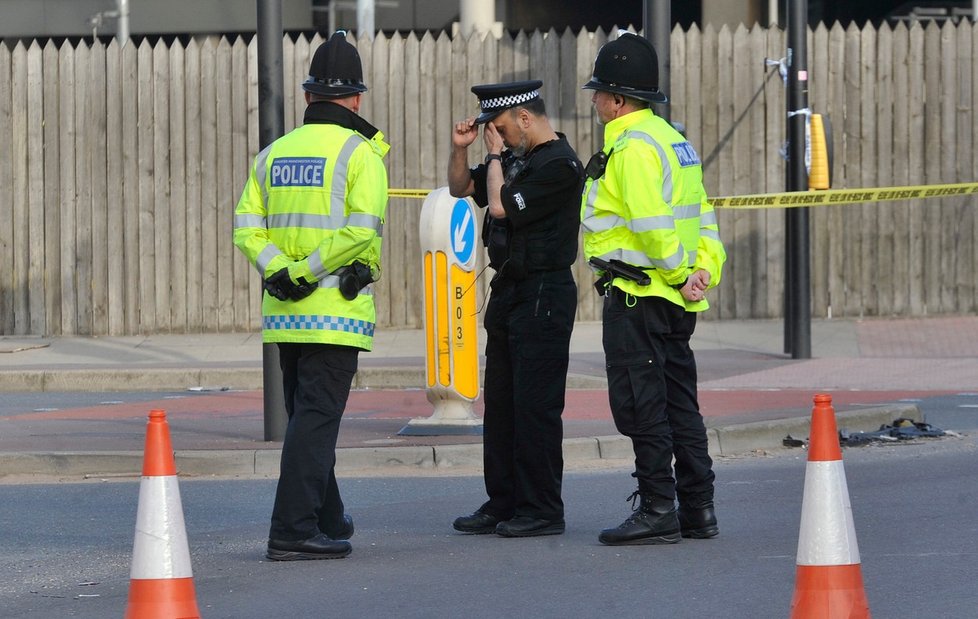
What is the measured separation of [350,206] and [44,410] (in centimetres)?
605

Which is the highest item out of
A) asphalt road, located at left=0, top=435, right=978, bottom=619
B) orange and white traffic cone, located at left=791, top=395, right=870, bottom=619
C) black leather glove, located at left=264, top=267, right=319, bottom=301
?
black leather glove, located at left=264, top=267, right=319, bottom=301

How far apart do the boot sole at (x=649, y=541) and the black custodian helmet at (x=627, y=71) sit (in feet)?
5.83

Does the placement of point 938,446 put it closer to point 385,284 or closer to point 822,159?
point 822,159

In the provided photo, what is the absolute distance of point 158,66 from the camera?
15.2m

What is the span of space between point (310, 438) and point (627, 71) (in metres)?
1.96

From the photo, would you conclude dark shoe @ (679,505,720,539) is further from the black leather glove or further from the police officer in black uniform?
the black leather glove

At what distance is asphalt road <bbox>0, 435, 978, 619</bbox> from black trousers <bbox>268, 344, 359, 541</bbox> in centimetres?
19

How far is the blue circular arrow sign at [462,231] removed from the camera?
9547mm

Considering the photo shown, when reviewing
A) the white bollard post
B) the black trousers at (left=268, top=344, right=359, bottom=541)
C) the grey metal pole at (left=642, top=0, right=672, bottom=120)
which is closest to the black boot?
the black trousers at (left=268, top=344, right=359, bottom=541)

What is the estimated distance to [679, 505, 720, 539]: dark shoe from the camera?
22.2 feet

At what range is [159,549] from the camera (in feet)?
16.2

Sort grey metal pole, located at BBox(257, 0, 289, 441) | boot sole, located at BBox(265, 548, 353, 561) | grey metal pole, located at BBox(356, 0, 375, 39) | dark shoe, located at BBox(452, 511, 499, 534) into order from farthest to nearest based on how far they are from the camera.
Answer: grey metal pole, located at BBox(356, 0, 375, 39)
grey metal pole, located at BBox(257, 0, 289, 441)
dark shoe, located at BBox(452, 511, 499, 534)
boot sole, located at BBox(265, 548, 353, 561)

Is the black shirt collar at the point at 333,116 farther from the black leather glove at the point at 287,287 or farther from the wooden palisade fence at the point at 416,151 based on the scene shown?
the wooden palisade fence at the point at 416,151

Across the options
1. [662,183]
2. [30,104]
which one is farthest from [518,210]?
[30,104]
